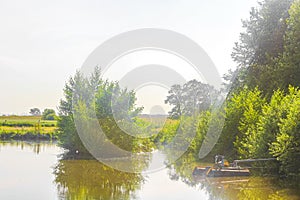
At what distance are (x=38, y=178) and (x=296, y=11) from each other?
740 inches

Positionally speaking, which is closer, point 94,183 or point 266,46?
point 94,183

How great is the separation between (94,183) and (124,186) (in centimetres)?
138

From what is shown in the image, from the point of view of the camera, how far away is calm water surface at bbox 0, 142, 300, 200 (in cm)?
1509

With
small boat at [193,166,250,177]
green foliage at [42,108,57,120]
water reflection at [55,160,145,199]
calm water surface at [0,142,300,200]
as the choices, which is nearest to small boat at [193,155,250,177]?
small boat at [193,166,250,177]

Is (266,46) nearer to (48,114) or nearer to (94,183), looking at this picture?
(94,183)

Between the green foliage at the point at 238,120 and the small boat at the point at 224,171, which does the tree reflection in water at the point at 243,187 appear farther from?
the green foliage at the point at 238,120

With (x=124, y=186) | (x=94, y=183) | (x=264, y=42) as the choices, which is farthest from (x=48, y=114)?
(x=124, y=186)

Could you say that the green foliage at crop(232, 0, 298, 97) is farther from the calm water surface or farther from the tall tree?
the calm water surface

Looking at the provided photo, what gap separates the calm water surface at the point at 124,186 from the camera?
15.1 meters

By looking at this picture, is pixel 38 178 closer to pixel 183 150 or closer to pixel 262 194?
pixel 262 194

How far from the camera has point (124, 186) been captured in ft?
57.8

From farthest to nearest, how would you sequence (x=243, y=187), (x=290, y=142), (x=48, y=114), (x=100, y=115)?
(x=48, y=114)
(x=100, y=115)
(x=290, y=142)
(x=243, y=187)

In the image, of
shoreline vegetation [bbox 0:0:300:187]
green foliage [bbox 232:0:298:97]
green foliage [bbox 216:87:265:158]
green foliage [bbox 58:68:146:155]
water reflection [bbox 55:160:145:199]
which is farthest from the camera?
green foliage [bbox 58:68:146:155]

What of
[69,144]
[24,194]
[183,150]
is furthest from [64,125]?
[24,194]
